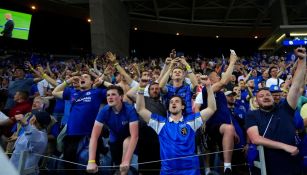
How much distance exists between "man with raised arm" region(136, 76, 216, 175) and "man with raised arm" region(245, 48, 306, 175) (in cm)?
64

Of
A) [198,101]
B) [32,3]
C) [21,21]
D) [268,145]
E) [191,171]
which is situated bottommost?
[191,171]

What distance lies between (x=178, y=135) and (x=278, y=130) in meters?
1.16

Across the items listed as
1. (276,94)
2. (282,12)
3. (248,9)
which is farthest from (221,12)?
(276,94)

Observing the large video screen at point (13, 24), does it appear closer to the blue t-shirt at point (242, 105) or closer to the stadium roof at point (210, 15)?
the stadium roof at point (210, 15)

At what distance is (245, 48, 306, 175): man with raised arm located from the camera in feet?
11.5

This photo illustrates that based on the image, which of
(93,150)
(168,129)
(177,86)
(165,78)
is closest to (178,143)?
(168,129)

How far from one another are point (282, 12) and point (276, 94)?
67.0 feet

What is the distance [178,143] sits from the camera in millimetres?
3877

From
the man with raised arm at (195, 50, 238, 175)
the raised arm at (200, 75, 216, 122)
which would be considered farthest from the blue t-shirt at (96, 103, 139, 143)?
the man with raised arm at (195, 50, 238, 175)

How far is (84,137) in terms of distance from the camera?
4.82 metres

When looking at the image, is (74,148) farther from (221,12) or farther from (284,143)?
(221,12)

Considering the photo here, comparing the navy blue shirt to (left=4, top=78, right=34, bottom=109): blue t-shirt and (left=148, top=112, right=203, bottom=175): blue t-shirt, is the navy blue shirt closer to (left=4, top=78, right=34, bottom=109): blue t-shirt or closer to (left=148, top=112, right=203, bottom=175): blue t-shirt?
(left=148, top=112, right=203, bottom=175): blue t-shirt

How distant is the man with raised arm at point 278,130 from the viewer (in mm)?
3506

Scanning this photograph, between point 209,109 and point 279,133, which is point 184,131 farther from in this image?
point 279,133
